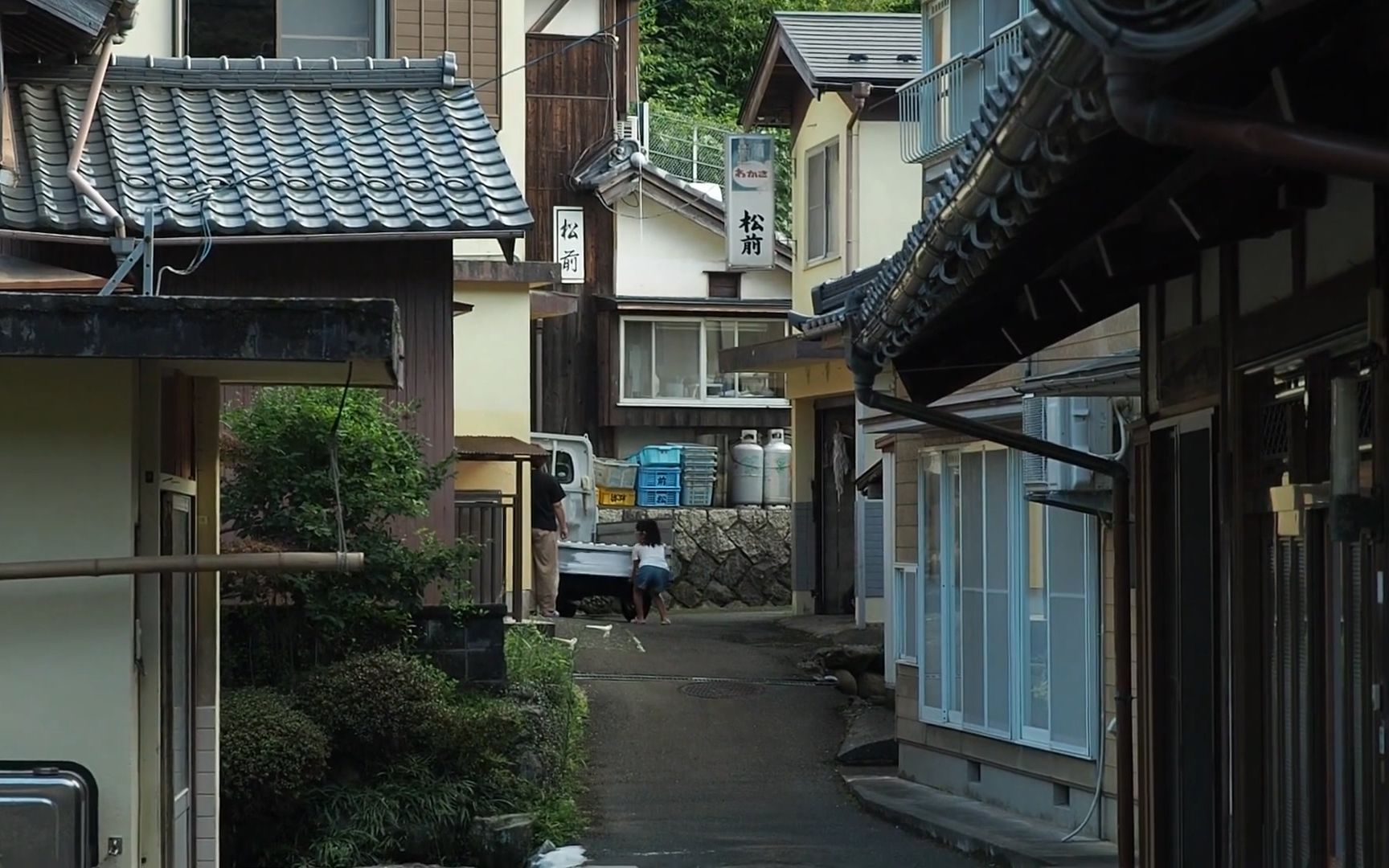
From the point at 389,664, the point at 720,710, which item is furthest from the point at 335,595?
the point at 720,710

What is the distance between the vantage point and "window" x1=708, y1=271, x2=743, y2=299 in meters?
34.8

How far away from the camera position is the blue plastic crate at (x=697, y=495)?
34.3 meters

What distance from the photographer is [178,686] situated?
28.8 ft

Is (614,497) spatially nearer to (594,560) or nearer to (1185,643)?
(594,560)

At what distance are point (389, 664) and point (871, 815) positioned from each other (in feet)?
16.2

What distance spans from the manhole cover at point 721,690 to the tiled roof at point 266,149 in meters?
7.97

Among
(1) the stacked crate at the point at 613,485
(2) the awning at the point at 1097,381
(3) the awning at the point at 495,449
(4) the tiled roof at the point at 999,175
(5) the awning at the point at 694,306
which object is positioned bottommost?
(1) the stacked crate at the point at 613,485

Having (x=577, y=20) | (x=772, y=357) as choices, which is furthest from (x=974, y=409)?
(x=577, y=20)

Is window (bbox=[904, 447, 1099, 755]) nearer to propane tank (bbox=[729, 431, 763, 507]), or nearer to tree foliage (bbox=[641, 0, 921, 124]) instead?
propane tank (bbox=[729, 431, 763, 507])

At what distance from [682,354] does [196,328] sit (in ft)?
95.9

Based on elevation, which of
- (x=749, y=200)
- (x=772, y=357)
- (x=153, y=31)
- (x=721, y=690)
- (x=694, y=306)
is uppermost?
(x=153, y=31)

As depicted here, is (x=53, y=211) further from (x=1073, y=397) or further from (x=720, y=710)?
(x=720, y=710)

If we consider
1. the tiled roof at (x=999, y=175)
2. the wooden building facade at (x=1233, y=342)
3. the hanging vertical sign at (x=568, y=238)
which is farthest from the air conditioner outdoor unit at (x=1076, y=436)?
the hanging vertical sign at (x=568, y=238)

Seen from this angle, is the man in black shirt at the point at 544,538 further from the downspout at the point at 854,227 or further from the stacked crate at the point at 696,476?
the stacked crate at the point at 696,476
